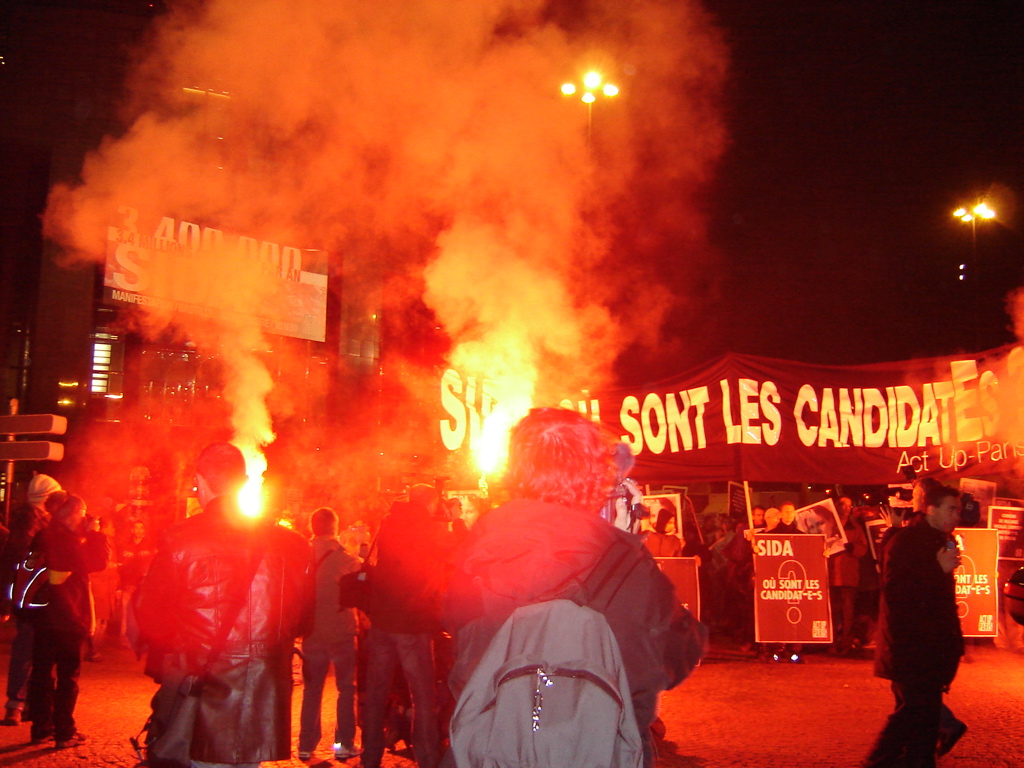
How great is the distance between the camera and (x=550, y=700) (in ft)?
5.49

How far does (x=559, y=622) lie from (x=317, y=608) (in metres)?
4.32

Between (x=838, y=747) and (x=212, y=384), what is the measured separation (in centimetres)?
2181

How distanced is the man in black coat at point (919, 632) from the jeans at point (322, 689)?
2988 millimetres

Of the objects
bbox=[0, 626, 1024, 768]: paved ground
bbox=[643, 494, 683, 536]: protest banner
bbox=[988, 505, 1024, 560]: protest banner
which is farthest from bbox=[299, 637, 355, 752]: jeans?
bbox=[988, 505, 1024, 560]: protest banner

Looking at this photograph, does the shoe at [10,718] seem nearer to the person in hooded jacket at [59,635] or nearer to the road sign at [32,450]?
the person in hooded jacket at [59,635]

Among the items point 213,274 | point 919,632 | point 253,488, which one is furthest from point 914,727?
point 213,274

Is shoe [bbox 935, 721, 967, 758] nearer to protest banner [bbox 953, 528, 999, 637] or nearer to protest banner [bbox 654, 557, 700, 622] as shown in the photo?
protest banner [bbox 654, 557, 700, 622]

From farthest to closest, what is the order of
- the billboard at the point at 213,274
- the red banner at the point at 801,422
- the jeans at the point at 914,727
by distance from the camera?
the billboard at the point at 213,274
the red banner at the point at 801,422
the jeans at the point at 914,727

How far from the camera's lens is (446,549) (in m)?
4.94

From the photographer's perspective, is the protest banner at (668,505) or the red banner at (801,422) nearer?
the red banner at (801,422)

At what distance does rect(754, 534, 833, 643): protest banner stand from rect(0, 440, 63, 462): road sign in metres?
6.86

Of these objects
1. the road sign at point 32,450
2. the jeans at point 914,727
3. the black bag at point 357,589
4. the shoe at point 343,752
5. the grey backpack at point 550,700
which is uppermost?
the road sign at point 32,450

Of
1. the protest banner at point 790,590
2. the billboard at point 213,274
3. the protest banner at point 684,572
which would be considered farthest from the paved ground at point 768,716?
the billboard at point 213,274

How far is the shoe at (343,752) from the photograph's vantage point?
5.31 metres
